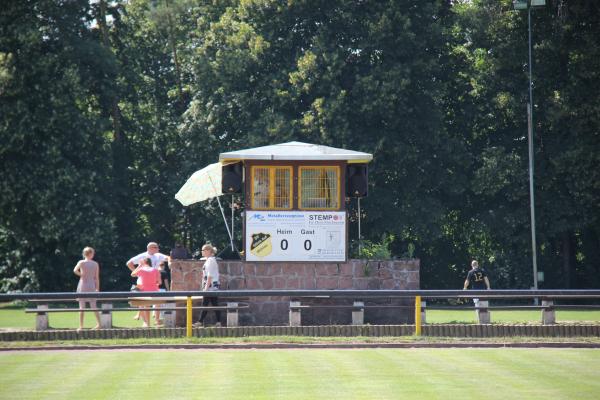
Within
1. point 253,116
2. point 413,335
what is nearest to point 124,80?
point 253,116

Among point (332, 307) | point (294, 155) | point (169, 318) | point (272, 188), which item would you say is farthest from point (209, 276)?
point (294, 155)

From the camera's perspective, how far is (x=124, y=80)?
4825 centimetres

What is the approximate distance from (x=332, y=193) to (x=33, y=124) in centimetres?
1749

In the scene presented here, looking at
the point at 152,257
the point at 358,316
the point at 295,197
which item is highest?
the point at 295,197

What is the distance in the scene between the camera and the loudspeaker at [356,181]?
2667 centimetres

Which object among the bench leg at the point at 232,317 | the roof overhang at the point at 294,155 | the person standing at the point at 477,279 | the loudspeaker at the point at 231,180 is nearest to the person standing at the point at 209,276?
the bench leg at the point at 232,317

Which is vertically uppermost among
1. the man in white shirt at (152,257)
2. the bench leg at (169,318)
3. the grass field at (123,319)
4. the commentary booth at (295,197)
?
the commentary booth at (295,197)

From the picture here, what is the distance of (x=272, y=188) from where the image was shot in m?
26.5

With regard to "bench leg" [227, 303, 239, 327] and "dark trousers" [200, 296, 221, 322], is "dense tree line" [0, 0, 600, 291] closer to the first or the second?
"dark trousers" [200, 296, 221, 322]

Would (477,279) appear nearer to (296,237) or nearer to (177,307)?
(296,237)

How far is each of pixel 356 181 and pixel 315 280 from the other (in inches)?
101

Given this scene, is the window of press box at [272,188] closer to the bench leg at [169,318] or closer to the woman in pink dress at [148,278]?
the woman in pink dress at [148,278]

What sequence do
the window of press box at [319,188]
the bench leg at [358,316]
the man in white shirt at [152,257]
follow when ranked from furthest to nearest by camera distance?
the window of press box at [319,188] < the man in white shirt at [152,257] < the bench leg at [358,316]

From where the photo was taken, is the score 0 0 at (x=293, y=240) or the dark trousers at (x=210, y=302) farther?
the score 0 0 at (x=293, y=240)
